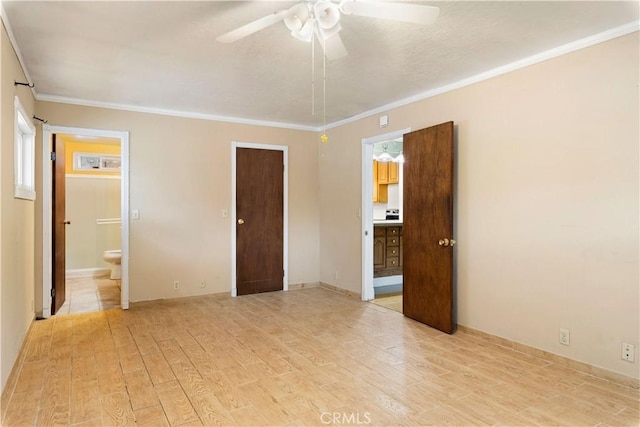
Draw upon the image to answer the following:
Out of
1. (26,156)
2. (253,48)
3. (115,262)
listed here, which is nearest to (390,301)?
(253,48)

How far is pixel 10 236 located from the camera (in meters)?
2.69

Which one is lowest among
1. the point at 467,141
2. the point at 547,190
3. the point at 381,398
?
the point at 381,398

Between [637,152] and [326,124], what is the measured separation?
374cm

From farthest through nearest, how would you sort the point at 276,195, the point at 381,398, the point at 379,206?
the point at 379,206
the point at 276,195
the point at 381,398

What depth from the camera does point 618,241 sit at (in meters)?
2.55

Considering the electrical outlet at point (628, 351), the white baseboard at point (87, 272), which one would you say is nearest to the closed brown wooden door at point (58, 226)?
the white baseboard at point (87, 272)

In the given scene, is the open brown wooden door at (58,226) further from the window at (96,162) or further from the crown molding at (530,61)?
the crown molding at (530,61)

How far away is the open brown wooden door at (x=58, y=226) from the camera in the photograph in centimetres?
420

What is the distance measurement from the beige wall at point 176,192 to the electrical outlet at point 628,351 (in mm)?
4164

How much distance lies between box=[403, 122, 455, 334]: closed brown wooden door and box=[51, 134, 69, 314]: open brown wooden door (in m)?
3.84

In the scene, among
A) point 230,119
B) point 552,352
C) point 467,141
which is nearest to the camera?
point 552,352

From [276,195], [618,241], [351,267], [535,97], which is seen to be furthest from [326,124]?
[618,241]

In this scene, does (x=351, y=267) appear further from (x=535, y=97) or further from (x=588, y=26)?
(x=588, y=26)

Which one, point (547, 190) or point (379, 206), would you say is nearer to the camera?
point (547, 190)
